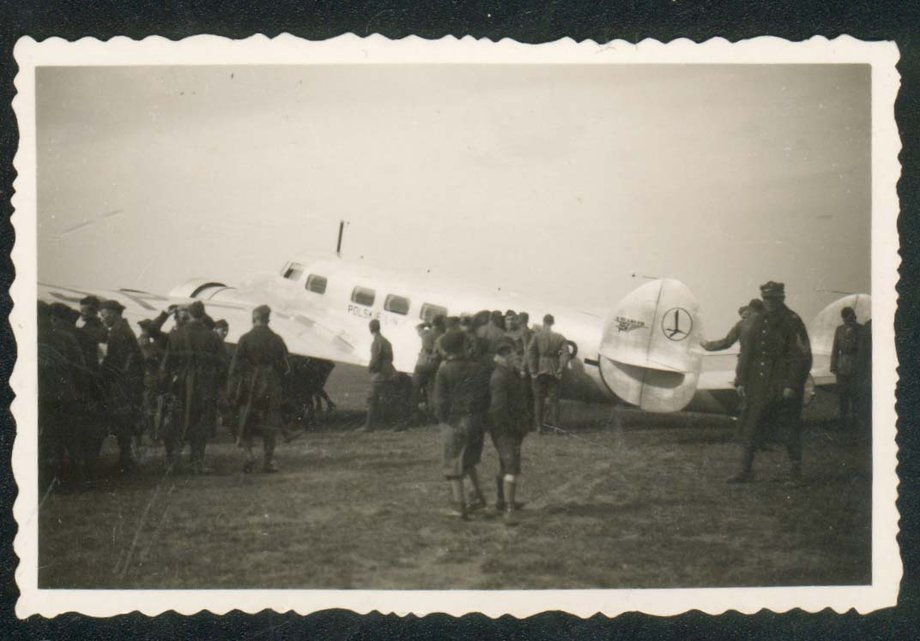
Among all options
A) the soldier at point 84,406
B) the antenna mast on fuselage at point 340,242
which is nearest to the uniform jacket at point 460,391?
the antenna mast on fuselage at point 340,242

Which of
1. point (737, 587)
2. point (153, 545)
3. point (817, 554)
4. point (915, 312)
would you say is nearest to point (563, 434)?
point (737, 587)

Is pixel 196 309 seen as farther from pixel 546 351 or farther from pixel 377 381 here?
pixel 546 351

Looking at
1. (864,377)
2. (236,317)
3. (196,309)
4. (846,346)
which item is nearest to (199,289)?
(196,309)

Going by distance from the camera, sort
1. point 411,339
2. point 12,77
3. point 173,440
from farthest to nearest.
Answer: point 411,339 → point 173,440 → point 12,77

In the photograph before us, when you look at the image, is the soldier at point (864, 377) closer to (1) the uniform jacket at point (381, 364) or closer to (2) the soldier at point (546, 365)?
(2) the soldier at point (546, 365)

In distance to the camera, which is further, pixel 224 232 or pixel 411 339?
pixel 411 339

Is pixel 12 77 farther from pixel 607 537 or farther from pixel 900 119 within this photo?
pixel 900 119
